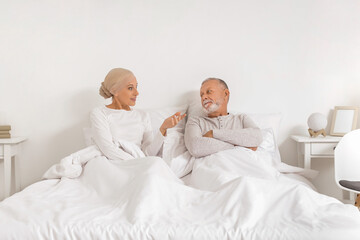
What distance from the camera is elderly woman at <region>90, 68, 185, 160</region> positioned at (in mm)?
2600

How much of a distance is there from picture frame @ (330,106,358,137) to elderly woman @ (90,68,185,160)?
1292 millimetres

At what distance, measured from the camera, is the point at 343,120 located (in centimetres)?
305

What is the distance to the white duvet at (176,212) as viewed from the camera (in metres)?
1.45

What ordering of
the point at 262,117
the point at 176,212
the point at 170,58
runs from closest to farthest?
the point at 176,212 < the point at 262,117 < the point at 170,58

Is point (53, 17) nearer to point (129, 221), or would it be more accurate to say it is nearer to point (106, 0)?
point (106, 0)

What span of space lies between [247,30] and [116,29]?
3.57 feet

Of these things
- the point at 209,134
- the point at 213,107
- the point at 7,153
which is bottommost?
the point at 7,153

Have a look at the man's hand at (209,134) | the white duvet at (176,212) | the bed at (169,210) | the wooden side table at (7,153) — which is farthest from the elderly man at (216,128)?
the wooden side table at (7,153)

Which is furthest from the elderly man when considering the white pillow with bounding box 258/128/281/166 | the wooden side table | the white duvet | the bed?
the wooden side table

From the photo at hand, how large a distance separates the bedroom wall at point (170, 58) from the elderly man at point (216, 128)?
0.43 m

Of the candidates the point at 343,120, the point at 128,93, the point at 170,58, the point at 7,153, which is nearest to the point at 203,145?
the point at 128,93

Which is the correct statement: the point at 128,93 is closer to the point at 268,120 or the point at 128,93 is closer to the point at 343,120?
the point at 268,120

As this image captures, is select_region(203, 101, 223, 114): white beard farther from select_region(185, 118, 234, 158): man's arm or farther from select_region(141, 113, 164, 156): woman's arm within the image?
select_region(141, 113, 164, 156): woman's arm

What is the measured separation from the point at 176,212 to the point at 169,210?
0.03 meters
